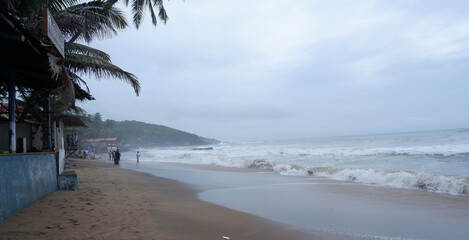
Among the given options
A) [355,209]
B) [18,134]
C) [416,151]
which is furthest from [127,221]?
[416,151]

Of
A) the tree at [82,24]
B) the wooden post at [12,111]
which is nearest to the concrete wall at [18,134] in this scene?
the tree at [82,24]

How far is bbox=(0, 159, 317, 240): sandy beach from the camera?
14.2 ft

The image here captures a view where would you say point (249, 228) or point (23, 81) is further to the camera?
point (23, 81)

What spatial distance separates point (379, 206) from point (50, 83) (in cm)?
862

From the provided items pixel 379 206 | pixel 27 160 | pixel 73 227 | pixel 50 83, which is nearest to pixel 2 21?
pixel 27 160

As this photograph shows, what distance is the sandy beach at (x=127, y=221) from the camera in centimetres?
433

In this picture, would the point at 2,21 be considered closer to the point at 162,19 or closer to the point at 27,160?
the point at 27,160

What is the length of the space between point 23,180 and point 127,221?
1934 millimetres

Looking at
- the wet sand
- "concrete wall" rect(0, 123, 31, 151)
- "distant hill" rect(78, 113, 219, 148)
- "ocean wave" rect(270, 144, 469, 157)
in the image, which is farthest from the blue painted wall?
"distant hill" rect(78, 113, 219, 148)

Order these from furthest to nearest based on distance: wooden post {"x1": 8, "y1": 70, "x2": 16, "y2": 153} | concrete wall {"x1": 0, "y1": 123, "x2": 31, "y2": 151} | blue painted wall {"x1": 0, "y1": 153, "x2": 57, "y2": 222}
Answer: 1. concrete wall {"x1": 0, "y1": 123, "x2": 31, "y2": 151}
2. wooden post {"x1": 8, "y1": 70, "x2": 16, "y2": 153}
3. blue painted wall {"x1": 0, "y1": 153, "x2": 57, "y2": 222}

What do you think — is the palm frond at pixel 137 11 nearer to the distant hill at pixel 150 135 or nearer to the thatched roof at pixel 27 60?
the thatched roof at pixel 27 60

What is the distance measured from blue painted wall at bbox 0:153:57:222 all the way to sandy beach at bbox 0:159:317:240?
17 centimetres

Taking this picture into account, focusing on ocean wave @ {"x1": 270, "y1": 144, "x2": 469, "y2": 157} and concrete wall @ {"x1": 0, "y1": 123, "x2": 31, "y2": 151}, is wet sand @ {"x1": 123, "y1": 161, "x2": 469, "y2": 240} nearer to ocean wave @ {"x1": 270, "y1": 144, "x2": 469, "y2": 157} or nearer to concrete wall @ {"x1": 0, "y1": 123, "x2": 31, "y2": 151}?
concrete wall @ {"x1": 0, "y1": 123, "x2": 31, "y2": 151}

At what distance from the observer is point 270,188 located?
10.4 metres
